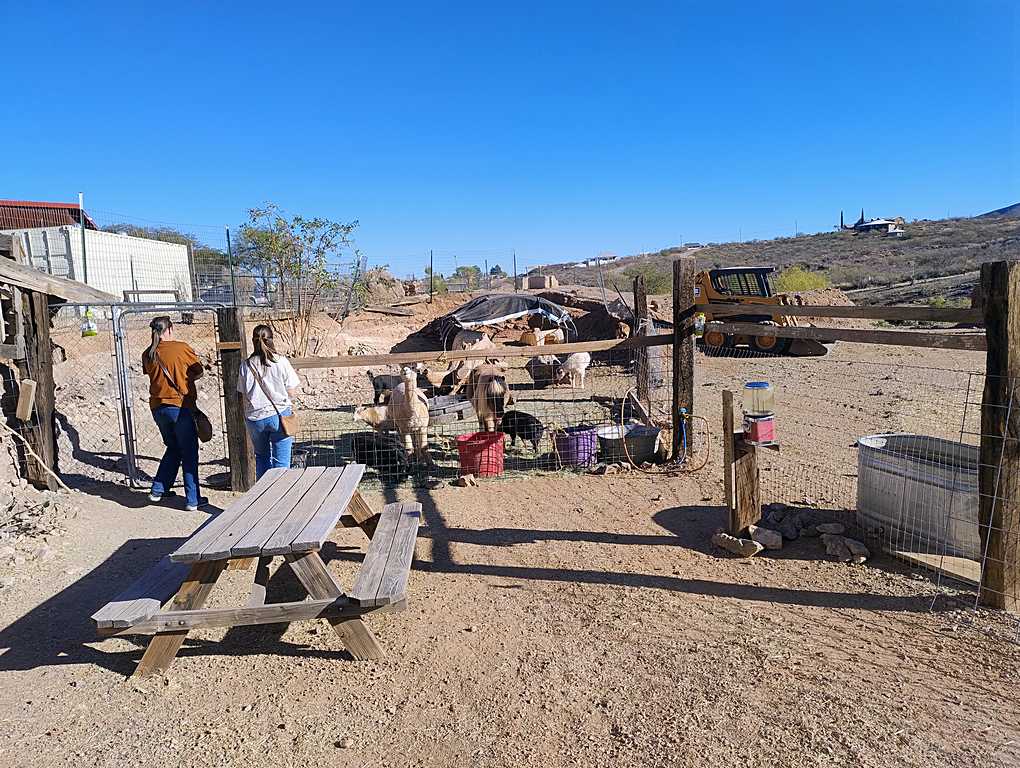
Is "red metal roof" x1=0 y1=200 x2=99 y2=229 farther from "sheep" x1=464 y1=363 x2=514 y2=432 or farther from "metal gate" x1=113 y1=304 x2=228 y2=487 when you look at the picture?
"sheep" x1=464 y1=363 x2=514 y2=432

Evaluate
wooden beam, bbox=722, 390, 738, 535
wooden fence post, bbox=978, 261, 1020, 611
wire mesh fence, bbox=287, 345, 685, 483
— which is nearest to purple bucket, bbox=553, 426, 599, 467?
wire mesh fence, bbox=287, 345, 685, 483

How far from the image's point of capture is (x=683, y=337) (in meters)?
7.07

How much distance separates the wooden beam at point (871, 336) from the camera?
4.20 m

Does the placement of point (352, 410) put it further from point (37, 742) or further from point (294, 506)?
point (37, 742)

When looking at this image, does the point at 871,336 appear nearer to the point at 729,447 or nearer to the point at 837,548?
the point at 729,447

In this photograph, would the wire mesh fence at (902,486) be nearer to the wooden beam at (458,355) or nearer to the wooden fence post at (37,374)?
the wooden beam at (458,355)

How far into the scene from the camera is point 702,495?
6262 millimetres

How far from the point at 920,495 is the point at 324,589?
3.82m

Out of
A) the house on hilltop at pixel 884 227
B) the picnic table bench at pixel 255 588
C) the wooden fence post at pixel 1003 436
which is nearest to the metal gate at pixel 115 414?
the picnic table bench at pixel 255 588

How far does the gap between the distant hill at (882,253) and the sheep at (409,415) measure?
65.9 feet

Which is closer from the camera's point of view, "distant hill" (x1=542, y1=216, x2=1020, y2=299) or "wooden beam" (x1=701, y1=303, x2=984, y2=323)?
"wooden beam" (x1=701, y1=303, x2=984, y2=323)

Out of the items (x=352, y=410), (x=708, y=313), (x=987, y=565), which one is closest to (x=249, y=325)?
(x=352, y=410)

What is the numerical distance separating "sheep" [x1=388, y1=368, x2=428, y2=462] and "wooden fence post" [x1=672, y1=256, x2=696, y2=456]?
8.81ft

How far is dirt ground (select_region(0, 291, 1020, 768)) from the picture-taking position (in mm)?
2910
